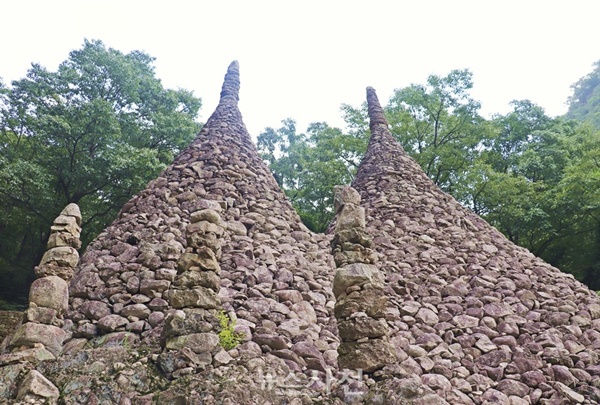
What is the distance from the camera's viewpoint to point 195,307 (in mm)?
4613

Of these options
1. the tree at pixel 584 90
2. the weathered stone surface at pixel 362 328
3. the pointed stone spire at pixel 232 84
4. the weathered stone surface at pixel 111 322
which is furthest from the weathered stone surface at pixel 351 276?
the tree at pixel 584 90

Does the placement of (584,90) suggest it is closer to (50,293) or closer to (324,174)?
(324,174)

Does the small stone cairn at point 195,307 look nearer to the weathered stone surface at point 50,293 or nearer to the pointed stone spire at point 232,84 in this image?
the weathered stone surface at point 50,293

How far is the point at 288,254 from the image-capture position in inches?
268

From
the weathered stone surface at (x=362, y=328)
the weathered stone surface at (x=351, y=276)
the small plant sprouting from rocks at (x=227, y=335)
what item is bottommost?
the small plant sprouting from rocks at (x=227, y=335)

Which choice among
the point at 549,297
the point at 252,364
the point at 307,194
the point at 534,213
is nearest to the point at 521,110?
the point at 534,213

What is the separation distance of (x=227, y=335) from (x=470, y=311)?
3988 mm

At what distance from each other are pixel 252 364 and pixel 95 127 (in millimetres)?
9322

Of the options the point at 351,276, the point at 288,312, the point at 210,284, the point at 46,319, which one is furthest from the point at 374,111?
the point at 46,319

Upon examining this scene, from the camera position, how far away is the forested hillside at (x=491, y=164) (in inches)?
485

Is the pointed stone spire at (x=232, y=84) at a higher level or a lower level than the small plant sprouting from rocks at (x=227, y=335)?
higher

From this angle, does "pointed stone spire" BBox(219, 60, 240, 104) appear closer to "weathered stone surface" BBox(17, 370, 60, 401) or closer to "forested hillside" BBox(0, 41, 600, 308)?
"forested hillside" BBox(0, 41, 600, 308)

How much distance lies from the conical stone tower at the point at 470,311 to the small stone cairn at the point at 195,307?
6.39ft

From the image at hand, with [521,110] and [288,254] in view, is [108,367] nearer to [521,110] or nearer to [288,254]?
[288,254]
